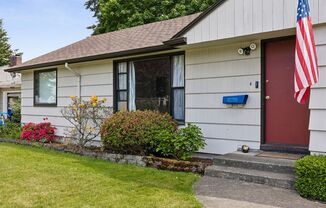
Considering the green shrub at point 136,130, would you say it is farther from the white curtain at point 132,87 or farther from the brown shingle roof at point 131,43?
the brown shingle roof at point 131,43

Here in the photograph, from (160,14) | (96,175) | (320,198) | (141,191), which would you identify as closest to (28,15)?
(160,14)

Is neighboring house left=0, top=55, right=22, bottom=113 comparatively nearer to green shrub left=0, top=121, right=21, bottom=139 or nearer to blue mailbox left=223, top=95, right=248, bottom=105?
green shrub left=0, top=121, right=21, bottom=139

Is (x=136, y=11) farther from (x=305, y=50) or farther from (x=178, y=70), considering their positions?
(x=305, y=50)

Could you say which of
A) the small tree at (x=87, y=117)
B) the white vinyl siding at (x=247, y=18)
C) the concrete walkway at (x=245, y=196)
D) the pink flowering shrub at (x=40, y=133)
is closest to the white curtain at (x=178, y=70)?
the white vinyl siding at (x=247, y=18)

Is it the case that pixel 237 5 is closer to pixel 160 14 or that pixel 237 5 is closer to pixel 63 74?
pixel 63 74

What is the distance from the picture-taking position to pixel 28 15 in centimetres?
1933

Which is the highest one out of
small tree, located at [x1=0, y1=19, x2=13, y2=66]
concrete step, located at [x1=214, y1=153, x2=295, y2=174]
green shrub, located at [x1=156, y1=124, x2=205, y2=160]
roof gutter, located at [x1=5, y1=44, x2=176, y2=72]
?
small tree, located at [x1=0, y1=19, x2=13, y2=66]

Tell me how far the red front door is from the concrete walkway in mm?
1515

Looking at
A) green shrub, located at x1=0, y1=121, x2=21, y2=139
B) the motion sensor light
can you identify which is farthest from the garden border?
green shrub, located at x1=0, y1=121, x2=21, y2=139

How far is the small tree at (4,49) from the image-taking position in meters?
31.8

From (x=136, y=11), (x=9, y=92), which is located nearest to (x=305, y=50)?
(x=9, y=92)

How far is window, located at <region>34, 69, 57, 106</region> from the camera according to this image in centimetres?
1107

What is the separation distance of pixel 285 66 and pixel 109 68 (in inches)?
198

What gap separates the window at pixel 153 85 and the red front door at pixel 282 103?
210cm
